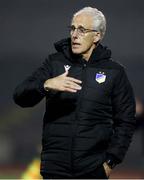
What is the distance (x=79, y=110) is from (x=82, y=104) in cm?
3

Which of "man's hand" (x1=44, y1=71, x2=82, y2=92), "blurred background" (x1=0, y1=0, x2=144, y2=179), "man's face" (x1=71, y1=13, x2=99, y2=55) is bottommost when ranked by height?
"blurred background" (x1=0, y1=0, x2=144, y2=179)

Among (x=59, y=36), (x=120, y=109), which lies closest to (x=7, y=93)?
(x=59, y=36)

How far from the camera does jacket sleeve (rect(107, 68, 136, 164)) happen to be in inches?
102

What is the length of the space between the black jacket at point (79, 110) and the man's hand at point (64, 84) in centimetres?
8

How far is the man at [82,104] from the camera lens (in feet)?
8.12

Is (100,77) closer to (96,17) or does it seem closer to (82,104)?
(82,104)

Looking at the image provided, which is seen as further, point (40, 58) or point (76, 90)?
point (40, 58)

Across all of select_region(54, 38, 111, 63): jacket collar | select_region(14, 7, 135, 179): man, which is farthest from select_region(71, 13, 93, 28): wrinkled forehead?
select_region(54, 38, 111, 63): jacket collar

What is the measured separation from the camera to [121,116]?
2.64 metres

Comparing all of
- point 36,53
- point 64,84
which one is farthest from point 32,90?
point 36,53

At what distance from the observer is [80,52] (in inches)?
101

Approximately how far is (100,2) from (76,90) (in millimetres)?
2148

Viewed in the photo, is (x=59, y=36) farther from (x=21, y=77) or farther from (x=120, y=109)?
(x=120, y=109)

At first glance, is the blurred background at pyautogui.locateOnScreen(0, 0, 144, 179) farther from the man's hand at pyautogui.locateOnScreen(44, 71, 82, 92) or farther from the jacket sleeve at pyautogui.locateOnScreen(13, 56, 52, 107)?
the man's hand at pyautogui.locateOnScreen(44, 71, 82, 92)
